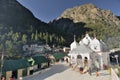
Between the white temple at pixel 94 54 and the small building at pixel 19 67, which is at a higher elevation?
the white temple at pixel 94 54

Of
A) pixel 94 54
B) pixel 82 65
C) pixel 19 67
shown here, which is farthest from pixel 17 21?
pixel 19 67

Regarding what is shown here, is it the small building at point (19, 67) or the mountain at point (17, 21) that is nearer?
the small building at point (19, 67)

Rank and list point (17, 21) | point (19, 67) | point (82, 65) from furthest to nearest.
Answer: point (17, 21), point (82, 65), point (19, 67)

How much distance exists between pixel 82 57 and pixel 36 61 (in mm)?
10659

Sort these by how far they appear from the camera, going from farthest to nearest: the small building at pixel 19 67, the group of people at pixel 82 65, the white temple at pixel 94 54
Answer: the white temple at pixel 94 54 < the group of people at pixel 82 65 < the small building at pixel 19 67

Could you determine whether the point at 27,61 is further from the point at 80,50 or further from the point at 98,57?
the point at 98,57

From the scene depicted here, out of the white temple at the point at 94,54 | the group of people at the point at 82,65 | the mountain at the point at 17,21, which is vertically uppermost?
the mountain at the point at 17,21

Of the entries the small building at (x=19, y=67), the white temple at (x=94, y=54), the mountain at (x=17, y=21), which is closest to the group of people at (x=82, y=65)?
the white temple at (x=94, y=54)

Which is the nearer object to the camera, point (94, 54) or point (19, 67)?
point (19, 67)

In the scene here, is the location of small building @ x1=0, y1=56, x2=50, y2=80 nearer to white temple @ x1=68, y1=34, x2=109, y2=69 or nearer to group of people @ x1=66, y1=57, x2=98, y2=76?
group of people @ x1=66, y1=57, x2=98, y2=76

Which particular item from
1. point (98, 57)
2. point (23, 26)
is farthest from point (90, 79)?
point (23, 26)

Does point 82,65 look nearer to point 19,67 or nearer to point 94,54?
point 94,54

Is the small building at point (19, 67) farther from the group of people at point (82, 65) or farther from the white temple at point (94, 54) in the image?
the white temple at point (94, 54)

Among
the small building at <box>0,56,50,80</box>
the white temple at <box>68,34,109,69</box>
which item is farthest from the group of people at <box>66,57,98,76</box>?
the small building at <box>0,56,50,80</box>
